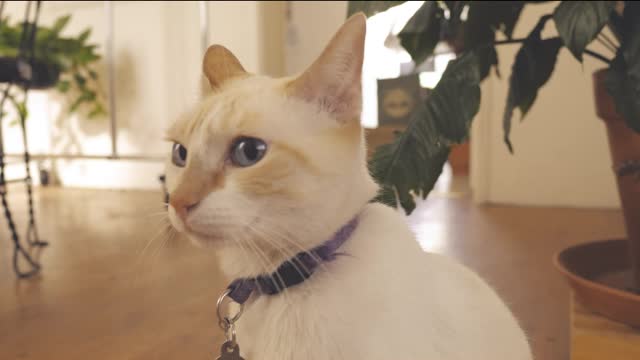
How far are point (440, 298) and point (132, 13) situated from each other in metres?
3.03

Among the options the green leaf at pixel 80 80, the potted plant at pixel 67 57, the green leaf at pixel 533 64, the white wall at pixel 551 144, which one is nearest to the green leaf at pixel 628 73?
the green leaf at pixel 533 64

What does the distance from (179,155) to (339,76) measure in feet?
0.56

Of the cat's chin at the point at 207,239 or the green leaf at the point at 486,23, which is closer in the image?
the cat's chin at the point at 207,239

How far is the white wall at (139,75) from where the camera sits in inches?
117

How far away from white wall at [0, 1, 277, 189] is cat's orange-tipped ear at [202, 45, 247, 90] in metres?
2.33

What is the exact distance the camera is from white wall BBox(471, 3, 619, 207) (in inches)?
93.7

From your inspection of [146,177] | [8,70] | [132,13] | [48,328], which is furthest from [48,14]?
[48,328]

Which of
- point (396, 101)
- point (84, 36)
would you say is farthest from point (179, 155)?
point (396, 101)

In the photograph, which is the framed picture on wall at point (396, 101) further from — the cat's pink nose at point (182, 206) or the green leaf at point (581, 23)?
the cat's pink nose at point (182, 206)

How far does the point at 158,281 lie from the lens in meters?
1.45

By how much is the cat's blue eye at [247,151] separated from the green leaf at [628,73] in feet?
2.12

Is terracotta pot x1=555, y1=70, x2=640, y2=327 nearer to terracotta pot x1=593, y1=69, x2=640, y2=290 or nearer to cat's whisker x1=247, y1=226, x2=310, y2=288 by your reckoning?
terracotta pot x1=593, y1=69, x2=640, y2=290

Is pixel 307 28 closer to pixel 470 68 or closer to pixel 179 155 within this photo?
pixel 470 68

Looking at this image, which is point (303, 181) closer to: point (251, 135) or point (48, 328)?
point (251, 135)
